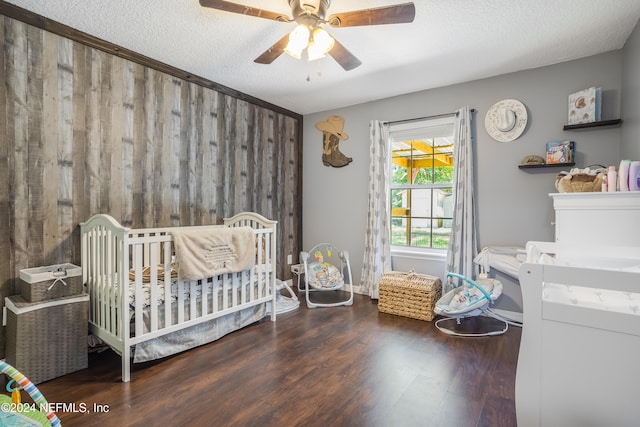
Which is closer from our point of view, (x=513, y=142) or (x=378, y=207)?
(x=513, y=142)

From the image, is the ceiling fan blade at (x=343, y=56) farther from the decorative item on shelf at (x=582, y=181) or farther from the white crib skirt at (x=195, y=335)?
the white crib skirt at (x=195, y=335)

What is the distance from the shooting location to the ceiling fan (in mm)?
1685

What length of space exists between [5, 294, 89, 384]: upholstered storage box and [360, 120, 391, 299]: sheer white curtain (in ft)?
8.78

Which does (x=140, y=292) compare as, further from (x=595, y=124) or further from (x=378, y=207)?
(x=595, y=124)

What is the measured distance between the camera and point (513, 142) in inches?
118

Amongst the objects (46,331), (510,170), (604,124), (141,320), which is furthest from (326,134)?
(46,331)

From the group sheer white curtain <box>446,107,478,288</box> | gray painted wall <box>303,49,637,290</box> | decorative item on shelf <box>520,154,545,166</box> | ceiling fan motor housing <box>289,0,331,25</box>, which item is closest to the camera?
ceiling fan motor housing <box>289,0,331,25</box>

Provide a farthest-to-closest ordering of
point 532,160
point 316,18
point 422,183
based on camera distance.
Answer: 1. point 422,183
2. point 532,160
3. point 316,18

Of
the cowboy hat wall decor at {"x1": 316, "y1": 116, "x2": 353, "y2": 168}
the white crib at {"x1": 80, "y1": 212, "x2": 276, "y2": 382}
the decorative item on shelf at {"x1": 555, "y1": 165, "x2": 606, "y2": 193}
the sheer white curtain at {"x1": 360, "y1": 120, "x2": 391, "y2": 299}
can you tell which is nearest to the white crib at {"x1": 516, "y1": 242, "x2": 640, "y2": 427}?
the decorative item on shelf at {"x1": 555, "y1": 165, "x2": 606, "y2": 193}

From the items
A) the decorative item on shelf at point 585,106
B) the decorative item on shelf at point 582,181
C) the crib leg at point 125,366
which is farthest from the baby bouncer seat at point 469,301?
the crib leg at point 125,366

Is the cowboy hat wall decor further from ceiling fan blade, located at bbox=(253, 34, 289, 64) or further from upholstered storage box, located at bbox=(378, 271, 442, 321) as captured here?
ceiling fan blade, located at bbox=(253, 34, 289, 64)

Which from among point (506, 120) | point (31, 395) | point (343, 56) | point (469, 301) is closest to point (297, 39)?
point (343, 56)

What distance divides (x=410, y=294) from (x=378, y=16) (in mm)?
2329

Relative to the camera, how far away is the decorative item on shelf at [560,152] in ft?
8.79
